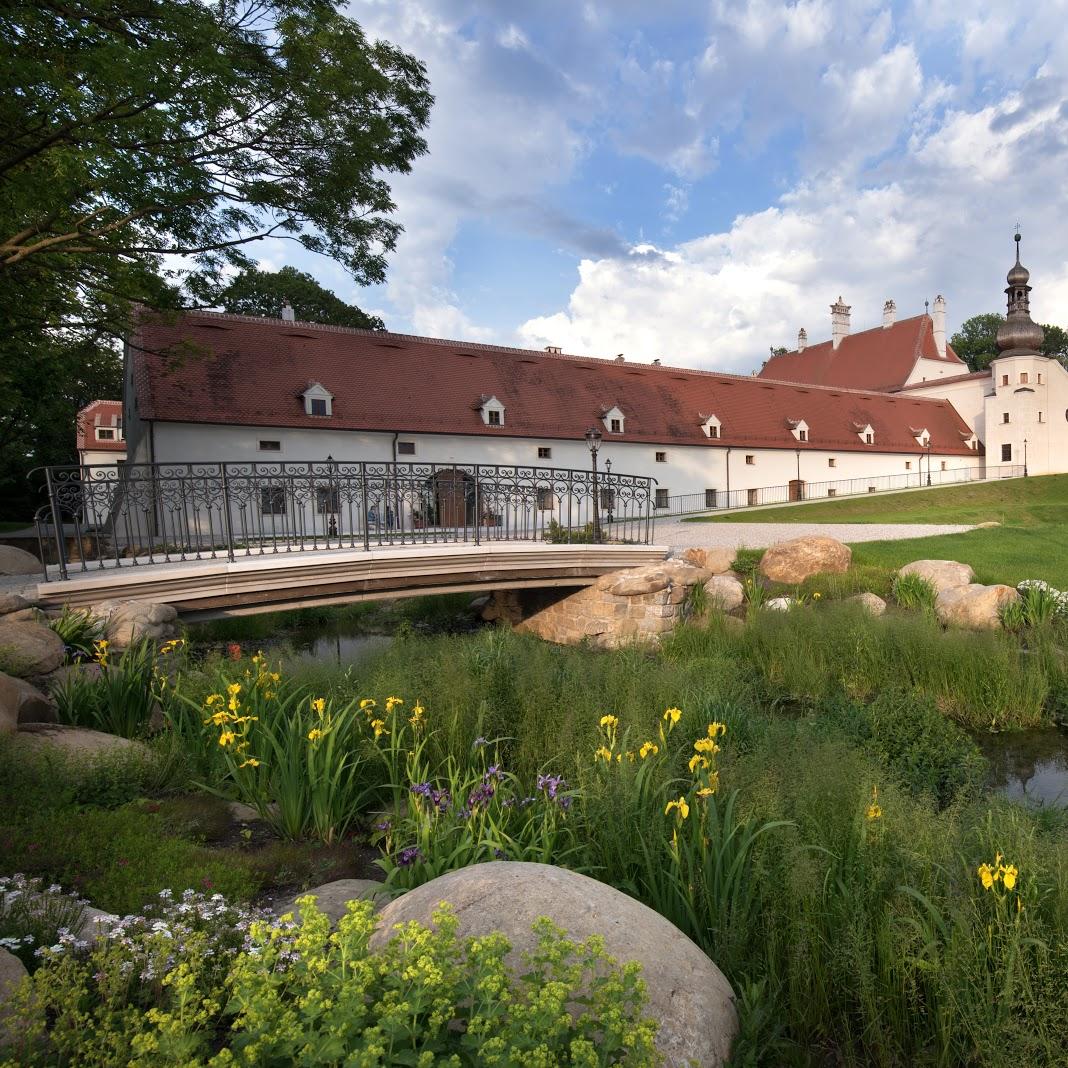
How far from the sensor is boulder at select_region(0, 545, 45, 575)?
10.5 m

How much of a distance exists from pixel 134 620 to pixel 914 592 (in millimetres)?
11111

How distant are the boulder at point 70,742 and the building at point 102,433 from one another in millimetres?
48132

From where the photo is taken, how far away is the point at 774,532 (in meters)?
20.4

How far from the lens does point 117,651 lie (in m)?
6.77

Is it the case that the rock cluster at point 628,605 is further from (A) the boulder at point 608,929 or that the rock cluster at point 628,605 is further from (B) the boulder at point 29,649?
(A) the boulder at point 608,929

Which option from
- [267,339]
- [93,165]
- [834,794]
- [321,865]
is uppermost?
[267,339]

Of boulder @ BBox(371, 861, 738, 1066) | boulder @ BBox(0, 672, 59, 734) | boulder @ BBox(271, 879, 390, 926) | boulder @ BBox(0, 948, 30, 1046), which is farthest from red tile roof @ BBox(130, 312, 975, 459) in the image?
boulder @ BBox(371, 861, 738, 1066)

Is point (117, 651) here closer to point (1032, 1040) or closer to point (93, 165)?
point (93, 165)

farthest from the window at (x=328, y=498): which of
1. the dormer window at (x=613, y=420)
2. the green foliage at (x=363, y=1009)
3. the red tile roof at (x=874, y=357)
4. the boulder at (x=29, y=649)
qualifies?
the red tile roof at (x=874, y=357)

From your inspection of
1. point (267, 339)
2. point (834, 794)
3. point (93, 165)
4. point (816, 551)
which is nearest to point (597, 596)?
point (816, 551)

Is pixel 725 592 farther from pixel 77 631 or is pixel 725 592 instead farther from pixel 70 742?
pixel 70 742

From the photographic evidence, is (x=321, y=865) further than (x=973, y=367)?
No

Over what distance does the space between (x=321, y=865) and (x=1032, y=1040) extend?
3016 millimetres

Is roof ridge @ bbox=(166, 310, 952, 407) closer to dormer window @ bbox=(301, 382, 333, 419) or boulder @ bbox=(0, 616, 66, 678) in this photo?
dormer window @ bbox=(301, 382, 333, 419)
